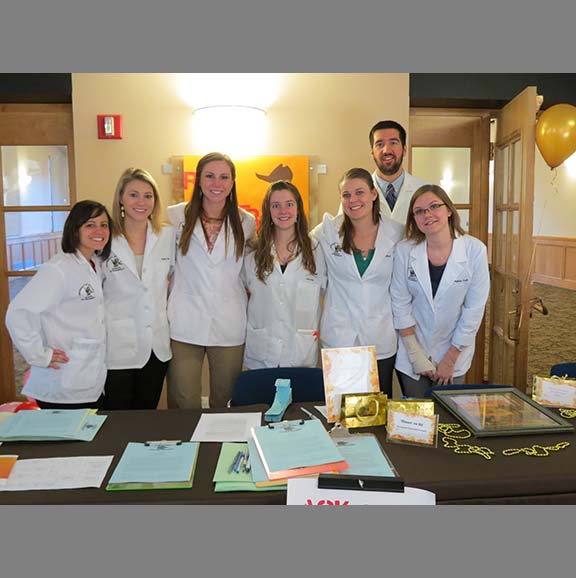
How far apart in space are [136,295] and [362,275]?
102cm

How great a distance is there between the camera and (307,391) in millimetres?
2281

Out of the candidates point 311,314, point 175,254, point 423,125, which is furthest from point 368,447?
point 423,125

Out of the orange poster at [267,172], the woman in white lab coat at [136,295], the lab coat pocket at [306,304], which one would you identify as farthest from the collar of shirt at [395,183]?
the woman in white lab coat at [136,295]

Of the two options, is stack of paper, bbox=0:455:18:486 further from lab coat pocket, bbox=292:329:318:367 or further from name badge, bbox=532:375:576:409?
name badge, bbox=532:375:576:409

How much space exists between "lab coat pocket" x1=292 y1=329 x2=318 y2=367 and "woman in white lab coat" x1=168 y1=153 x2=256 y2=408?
27 cm

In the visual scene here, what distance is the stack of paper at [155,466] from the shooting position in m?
1.36

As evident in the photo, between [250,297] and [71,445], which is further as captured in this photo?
[250,297]

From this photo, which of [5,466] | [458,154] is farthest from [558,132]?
[5,466]

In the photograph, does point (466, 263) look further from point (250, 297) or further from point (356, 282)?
point (250, 297)

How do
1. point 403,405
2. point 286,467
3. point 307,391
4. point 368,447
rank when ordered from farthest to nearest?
1. point 307,391
2. point 403,405
3. point 368,447
4. point 286,467

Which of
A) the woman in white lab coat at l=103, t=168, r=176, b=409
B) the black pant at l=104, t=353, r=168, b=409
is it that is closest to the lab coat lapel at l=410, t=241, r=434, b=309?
the woman in white lab coat at l=103, t=168, r=176, b=409

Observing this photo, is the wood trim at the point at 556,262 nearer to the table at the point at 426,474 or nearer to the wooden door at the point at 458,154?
the wooden door at the point at 458,154

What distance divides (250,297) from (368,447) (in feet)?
3.96

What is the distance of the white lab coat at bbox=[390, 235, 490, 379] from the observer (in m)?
2.48
